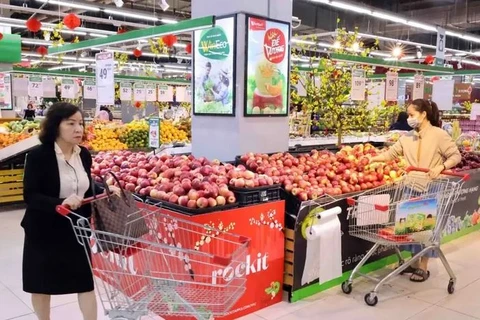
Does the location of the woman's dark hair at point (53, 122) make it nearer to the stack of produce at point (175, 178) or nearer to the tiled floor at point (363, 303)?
the stack of produce at point (175, 178)

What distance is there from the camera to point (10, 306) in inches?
149

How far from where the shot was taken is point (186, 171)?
13.5 ft

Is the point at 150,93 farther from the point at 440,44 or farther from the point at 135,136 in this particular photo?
the point at 440,44

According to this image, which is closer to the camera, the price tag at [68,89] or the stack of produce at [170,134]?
the price tag at [68,89]

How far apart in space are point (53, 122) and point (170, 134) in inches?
278

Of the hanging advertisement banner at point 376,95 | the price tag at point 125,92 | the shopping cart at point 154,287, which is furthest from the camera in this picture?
the price tag at point 125,92

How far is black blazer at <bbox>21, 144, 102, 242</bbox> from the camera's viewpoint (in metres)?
2.66

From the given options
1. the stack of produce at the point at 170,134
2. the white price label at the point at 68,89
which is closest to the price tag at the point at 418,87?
the stack of produce at the point at 170,134

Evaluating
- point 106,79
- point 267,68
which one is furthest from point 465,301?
point 106,79

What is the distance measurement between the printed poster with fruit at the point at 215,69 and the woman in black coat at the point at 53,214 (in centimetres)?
234

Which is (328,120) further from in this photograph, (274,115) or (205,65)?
(205,65)

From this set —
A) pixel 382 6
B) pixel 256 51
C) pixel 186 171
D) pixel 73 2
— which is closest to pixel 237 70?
pixel 256 51

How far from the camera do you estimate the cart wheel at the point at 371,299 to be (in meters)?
3.92

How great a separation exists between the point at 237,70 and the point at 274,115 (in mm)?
719
